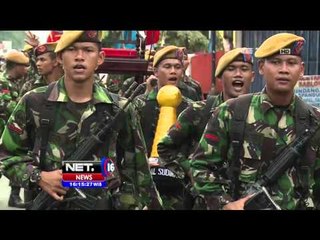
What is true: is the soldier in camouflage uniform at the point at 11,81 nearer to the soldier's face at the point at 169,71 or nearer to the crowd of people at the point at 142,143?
the soldier's face at the point at 169,71

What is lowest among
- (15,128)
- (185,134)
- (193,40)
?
(193,40)

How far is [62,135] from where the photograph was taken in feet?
16.1

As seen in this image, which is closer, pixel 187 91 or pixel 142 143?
pixel 142 143

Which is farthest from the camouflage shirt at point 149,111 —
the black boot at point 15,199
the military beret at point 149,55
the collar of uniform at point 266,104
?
the military beret at point 149,55

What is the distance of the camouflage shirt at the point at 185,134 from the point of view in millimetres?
6262

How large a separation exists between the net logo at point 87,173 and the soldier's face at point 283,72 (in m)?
1.09

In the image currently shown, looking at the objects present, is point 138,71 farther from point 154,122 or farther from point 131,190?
point 131,190

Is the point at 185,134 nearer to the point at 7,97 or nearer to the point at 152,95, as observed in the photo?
the point at 152,95

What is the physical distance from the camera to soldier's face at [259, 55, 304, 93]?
193 inches

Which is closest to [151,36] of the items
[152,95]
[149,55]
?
[149,55]

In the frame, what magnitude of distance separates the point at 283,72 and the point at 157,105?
263cm

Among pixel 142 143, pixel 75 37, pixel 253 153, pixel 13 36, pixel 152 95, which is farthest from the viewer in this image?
pixel 13 36

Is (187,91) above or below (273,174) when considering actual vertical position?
above

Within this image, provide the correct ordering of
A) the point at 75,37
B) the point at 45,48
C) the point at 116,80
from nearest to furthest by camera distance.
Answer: the point at 75,37 → the point at 45,48 → the point at 116,80
